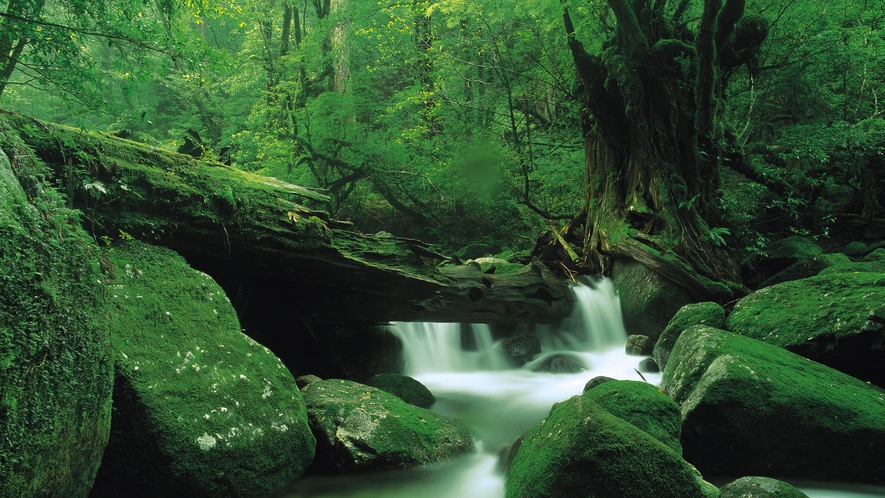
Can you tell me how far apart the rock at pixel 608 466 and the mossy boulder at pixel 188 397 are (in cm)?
186

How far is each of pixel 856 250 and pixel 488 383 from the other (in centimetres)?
837

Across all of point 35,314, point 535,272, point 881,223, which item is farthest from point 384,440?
point 881,223

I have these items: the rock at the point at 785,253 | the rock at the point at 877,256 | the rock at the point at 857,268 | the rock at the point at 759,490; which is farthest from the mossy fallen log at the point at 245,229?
the rock at the point at 877,256

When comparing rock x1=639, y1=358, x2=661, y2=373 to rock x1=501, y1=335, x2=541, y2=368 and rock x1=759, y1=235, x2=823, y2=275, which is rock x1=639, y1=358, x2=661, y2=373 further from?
rock x1=759, y1=235, x2=823, y2=275

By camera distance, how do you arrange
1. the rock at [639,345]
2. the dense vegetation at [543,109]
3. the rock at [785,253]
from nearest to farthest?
the dense vegetation at [543,109], the rock at [639,345], the rock at [785,253]

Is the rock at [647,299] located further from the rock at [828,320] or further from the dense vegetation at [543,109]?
the rock at [828,320]

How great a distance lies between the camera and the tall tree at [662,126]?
949cm

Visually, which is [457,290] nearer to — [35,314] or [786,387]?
[786,387]

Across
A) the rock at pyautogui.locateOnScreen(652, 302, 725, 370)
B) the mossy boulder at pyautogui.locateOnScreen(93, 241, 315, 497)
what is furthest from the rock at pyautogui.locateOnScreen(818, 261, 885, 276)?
the mossy boulder at pyautogui.locateOnScreen(93, 241, 315, 497)

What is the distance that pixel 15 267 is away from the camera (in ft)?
7.76

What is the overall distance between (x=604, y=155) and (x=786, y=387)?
741 centimetres

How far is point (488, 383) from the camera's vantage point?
8.05m

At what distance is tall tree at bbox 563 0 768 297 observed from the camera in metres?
9.49

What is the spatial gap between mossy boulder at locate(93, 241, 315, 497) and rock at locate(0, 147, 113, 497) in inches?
15.8
